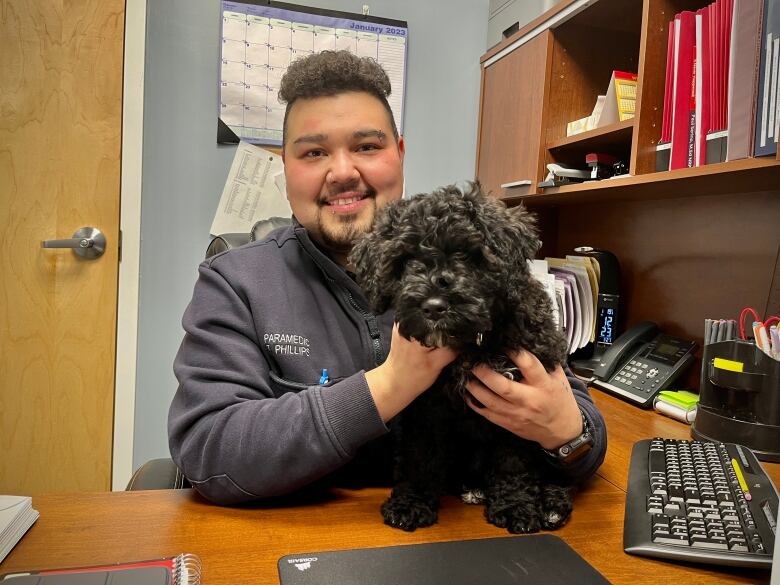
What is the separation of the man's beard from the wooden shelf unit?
0.83 metres

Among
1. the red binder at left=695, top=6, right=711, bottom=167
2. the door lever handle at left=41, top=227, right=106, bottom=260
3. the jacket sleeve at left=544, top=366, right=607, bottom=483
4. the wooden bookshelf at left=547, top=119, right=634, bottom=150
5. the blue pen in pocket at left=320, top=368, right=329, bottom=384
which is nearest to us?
the jacket sleeve at left=544, top=366, right=607, bottom=483

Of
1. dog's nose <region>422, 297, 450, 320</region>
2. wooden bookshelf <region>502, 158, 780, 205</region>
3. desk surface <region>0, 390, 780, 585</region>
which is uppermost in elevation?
wooden bookshelf <region>502, 158, 780, 205</region>

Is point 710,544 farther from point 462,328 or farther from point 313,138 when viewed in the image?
point 313,138

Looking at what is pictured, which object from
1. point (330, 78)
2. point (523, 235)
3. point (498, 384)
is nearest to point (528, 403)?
point (498, 384)

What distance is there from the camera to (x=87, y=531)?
0.81 metres

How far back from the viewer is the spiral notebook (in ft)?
2.17

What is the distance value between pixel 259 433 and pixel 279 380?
0.20 m

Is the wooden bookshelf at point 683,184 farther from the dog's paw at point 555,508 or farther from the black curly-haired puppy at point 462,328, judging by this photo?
the dog's paw at point 555,508

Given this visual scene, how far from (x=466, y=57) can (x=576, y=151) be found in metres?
0.87

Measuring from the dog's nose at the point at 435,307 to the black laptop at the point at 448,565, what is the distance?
1.09ft

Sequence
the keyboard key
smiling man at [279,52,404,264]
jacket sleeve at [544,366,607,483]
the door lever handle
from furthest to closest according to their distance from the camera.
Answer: the door lever handle
smiling man at [279,52,404,264]
jacket sleeve at [544,366,607,483]
the keyboard key

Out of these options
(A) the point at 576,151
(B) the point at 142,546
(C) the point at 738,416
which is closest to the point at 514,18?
(A) the point at 576,151

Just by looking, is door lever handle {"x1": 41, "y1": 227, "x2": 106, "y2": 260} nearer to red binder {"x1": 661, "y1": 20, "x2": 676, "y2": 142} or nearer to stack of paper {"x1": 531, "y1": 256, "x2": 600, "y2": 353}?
stack of paper {"x1": 531, "y1": 256, "x2": 600, "y2": 353}

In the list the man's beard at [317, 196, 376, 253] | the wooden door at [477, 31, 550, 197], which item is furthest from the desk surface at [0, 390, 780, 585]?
the wooden door at [477, 31, 550, 197]
